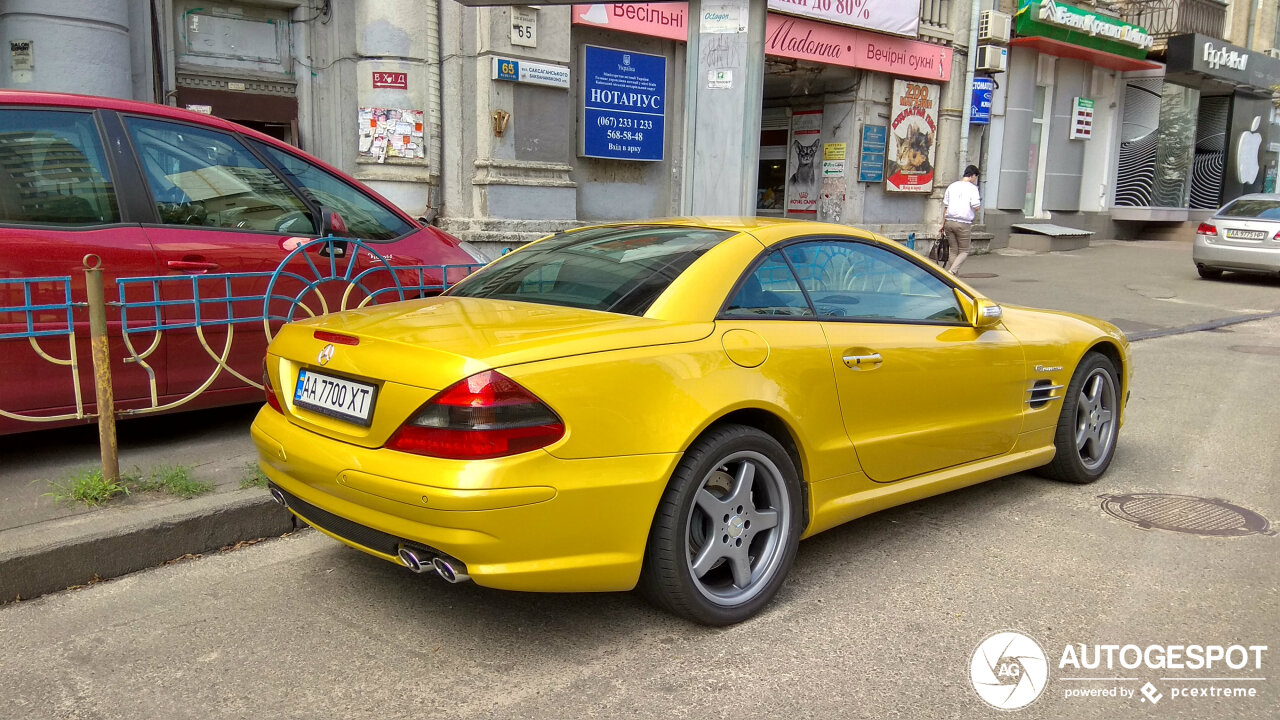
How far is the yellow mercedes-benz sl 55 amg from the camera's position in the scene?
2887 mm

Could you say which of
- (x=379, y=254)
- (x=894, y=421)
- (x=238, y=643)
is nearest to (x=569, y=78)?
(x=379, y=254)

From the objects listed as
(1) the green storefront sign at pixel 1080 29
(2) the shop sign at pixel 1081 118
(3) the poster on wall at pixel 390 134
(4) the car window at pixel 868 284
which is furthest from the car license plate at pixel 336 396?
(2) the shop sign at pixel 1081 118

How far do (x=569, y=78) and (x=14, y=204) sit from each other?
8.13 meters

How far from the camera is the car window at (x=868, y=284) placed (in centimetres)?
396

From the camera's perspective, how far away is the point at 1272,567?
13.3 ft

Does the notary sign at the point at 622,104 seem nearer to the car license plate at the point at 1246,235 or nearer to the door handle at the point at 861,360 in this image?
the door handle at the point at 861,360

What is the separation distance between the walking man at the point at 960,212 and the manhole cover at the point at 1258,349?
14.9ft

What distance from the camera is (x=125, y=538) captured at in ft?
12.4

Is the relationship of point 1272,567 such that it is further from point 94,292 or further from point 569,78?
point 569,78

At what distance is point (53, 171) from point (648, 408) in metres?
3.41

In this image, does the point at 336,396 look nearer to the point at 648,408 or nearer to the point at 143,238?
the point at 648,408

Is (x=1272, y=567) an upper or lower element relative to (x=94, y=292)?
lower

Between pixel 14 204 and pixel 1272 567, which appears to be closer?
pixel 1272 567

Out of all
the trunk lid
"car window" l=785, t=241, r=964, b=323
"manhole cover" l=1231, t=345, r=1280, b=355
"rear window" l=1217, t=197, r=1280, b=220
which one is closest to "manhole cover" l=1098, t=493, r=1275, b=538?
"car window" l=785, t=241, r=964, b=323
